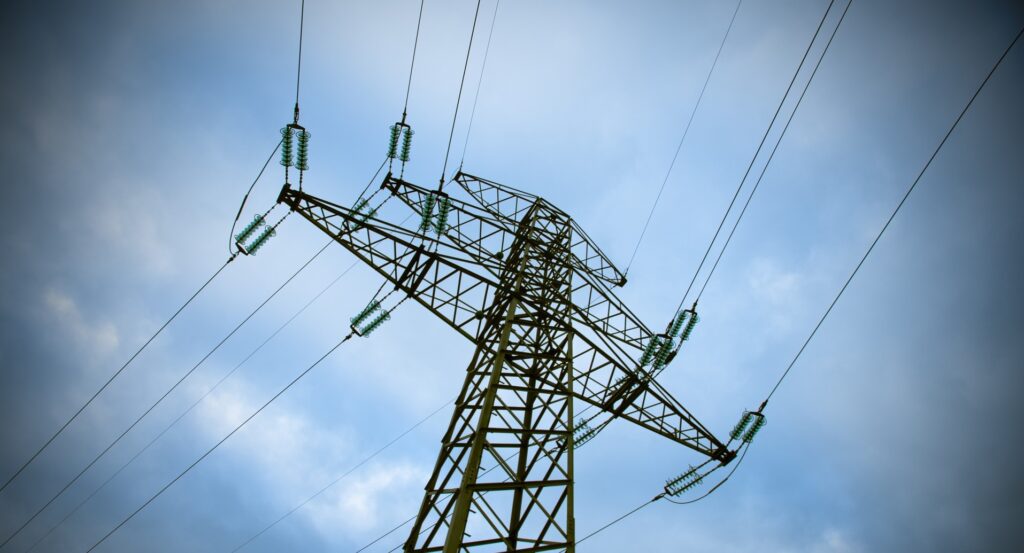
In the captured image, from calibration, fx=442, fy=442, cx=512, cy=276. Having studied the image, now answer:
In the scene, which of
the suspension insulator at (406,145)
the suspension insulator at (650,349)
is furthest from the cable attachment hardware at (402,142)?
the suspension insulator at (650,349)

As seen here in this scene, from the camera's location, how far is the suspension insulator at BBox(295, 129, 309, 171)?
329 inches

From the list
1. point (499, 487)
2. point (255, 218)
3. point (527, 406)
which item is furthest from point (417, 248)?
point (499, 487)

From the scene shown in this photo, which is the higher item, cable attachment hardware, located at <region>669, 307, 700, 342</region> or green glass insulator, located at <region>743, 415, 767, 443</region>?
cable attachment hardware, located at <region>669, 307, 700, 342</region>

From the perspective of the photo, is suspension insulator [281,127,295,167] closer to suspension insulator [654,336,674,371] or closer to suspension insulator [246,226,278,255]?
suspension insulator [246,226,278,255]

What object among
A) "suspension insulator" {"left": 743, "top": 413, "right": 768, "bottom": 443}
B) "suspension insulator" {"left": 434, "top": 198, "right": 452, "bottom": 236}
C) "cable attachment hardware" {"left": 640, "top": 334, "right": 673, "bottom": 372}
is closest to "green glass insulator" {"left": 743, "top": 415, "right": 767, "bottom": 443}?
"suspension insulator" {"left": 743, "top": 413, "right": 768, "bottom": 443}

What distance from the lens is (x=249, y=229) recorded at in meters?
8.46

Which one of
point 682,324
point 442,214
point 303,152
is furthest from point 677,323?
point 303,152

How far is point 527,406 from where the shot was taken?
27.7ft

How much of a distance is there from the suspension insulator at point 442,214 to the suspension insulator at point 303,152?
104 inches

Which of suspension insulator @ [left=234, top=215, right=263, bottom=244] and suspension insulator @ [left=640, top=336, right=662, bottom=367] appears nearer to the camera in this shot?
suspension insulator @ [left=234, top=215, right=263, bottom=244]

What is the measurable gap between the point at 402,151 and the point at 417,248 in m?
2.52

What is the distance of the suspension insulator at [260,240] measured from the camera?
847 centimetres

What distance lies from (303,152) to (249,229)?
180cm

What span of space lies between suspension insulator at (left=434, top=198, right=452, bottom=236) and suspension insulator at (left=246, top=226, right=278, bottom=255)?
3124 mm
